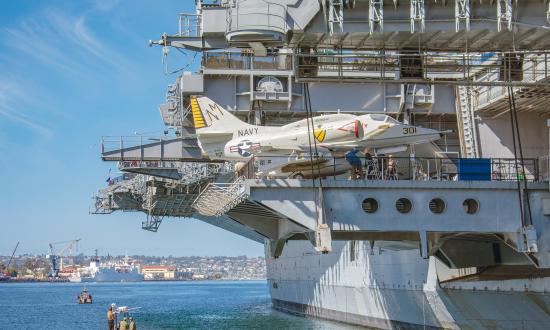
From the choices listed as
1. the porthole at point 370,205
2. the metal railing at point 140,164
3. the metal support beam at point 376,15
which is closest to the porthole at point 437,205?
the porthole at point 370,205

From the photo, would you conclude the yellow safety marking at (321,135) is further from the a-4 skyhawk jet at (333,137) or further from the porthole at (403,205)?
the porthole at (403,205)

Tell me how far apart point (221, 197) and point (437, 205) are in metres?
5.37

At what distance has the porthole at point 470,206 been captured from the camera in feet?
68.3

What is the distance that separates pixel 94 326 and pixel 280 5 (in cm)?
4001

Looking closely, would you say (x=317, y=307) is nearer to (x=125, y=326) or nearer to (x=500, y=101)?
(x=125, y=326)

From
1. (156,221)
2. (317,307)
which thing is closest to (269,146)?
(317,307)

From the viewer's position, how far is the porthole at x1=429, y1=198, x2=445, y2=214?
20812 mm

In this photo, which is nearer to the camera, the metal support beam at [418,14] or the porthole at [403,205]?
the metal support beam at [418,14]

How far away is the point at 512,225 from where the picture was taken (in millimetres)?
20719

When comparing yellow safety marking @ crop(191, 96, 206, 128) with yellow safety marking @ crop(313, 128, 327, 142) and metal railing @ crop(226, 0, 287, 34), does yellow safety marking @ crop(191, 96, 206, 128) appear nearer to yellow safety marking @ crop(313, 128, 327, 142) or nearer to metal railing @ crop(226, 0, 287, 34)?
yellow safety marking @ crop(313, 128, 327, 142)

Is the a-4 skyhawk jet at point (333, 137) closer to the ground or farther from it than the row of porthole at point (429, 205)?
farther from it

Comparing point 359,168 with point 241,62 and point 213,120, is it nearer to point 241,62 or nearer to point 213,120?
point 213,120

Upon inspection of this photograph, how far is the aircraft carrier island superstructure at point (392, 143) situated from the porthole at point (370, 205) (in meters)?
0.09

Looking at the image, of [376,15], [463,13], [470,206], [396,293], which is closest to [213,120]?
[376,15]
